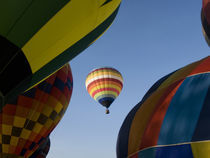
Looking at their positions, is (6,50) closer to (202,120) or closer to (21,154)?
(202,120)

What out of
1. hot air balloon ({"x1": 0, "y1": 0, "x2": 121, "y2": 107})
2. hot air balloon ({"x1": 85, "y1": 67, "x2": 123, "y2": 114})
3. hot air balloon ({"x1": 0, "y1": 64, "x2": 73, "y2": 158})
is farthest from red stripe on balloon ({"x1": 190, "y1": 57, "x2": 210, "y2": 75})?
hot air balloon ({"x1": 85, "y1": 67, "x2": 123, "y2": 114})

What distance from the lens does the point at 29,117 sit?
953 cm

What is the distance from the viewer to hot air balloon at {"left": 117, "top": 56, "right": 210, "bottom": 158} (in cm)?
498

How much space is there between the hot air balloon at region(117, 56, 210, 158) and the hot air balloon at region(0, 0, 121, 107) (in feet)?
8.56

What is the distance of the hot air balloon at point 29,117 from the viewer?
927 cm

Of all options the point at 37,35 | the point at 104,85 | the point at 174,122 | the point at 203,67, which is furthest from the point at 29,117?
the point at 104,85

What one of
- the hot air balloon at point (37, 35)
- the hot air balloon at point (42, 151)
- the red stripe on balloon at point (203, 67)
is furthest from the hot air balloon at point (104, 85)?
the hot air balloon at point (37, 35)

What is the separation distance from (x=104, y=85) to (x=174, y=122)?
14532 millimetres

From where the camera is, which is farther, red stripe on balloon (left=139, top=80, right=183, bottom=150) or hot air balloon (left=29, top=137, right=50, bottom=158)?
hot air balloon (left=29, top=137, right=50, bottom=158)

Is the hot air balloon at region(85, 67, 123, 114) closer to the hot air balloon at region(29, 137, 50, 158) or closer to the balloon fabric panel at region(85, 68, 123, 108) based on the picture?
the balloon fabric panel at region(85, 68, 123, 108)

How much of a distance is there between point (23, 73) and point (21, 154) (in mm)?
5814

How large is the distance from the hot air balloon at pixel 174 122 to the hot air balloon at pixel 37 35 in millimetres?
2610

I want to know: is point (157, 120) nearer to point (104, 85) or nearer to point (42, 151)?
point (42, 151)

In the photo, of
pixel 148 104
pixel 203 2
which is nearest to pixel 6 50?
pixel 148 104
